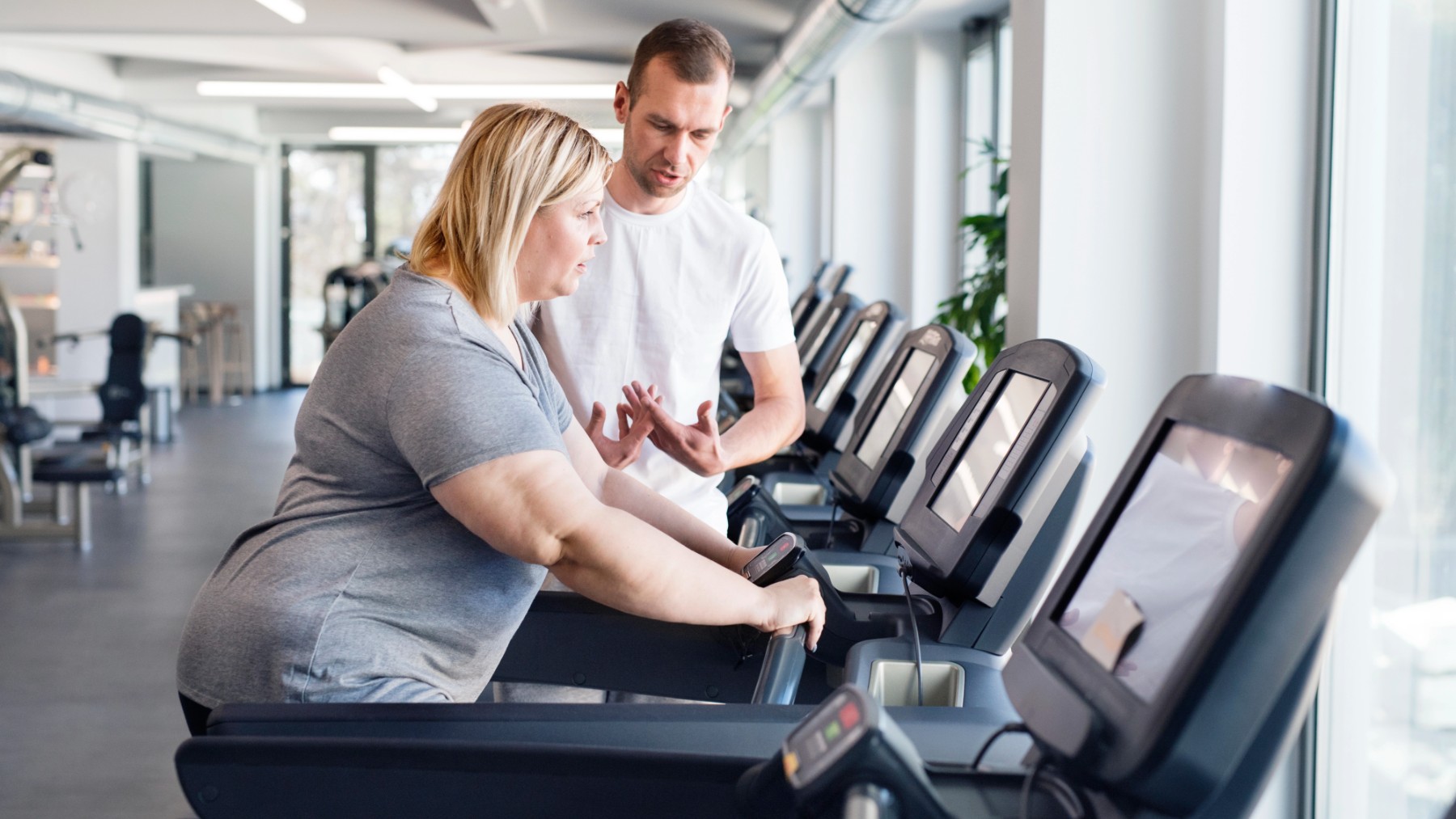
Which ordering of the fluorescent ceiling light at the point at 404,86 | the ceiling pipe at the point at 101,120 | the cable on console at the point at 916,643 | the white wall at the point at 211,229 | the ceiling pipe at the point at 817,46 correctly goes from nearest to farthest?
the cable on console at the point at 916,643
the ceiling pipe at the point at 817,46
the ceiling pipe at the point at 101,120
the fluorescent ceiling light at the point at 404,86
the white wall at the point at 211,229

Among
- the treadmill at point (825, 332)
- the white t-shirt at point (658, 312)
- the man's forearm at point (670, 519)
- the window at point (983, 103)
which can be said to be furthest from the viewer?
the window at point (983, 103)

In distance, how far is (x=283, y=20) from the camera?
25.7 ft

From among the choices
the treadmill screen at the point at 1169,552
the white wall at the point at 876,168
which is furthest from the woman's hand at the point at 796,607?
the white wall at the point at 876,168

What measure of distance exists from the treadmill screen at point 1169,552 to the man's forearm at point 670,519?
76cm

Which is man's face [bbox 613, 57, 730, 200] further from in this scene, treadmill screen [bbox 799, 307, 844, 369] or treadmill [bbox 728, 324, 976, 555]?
treadmill screen [bbox 799, 307, 844, 369]

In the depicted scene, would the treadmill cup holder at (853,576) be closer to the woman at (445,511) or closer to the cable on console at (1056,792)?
the woman at (445,511)

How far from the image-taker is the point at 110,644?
5031 millimetres

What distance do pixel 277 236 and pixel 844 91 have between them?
29.8 feet

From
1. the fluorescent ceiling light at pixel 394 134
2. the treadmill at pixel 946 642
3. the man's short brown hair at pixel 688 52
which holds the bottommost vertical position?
the treadmill at pixel 946 642

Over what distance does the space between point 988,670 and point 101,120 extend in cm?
1048

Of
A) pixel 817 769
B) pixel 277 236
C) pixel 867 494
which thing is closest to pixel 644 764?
pixel 817 769

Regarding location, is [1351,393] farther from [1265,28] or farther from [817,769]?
[817,769]

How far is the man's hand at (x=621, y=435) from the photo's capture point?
2.30m

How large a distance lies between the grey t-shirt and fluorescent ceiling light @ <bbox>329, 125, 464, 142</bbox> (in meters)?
12.6
